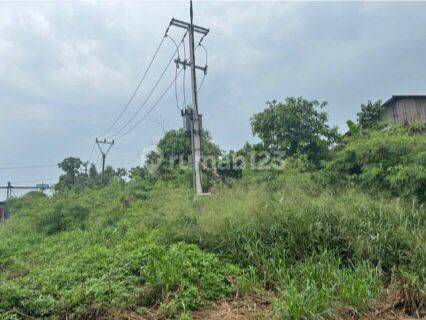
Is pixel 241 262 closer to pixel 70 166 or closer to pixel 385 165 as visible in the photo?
pixel 385 165

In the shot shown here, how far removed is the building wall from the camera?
13.6 metres

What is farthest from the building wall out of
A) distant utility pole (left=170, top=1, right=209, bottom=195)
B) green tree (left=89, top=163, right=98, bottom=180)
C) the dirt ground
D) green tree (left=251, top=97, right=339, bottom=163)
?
green tree (left=89, top=163, right=98, bottom=180)

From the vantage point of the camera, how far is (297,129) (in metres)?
11.7

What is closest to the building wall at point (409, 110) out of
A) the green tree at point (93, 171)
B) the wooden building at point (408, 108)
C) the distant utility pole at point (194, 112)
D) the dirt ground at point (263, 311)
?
the wooden building at point (408, 108)

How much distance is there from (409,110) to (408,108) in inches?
3.4

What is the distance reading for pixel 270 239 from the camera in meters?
5.38

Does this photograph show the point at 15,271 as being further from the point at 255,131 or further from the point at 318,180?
the point at 255,131

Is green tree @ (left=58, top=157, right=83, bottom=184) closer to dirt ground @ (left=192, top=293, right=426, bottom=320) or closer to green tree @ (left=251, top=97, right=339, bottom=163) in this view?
green tree @ (left=251, top=97, right=339, bottom=163)

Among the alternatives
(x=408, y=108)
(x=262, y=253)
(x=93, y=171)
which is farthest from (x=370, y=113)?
(x=93, y=171)

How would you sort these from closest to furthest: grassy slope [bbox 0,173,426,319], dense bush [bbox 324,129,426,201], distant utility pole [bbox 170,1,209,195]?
grassy slope [bbox 0,173,426,319] < dense bush [bbox 324,129,426,201] < distant utility pole [bbox 170,1,209,195]

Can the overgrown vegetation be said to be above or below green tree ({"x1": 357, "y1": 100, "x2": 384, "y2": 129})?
below

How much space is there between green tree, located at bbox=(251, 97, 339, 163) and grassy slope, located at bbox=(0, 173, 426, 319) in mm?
4172

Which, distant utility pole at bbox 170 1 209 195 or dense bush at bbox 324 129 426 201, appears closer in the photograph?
dense bush at bbox 324 129 426 201

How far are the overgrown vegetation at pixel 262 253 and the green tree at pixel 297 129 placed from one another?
235 cm
